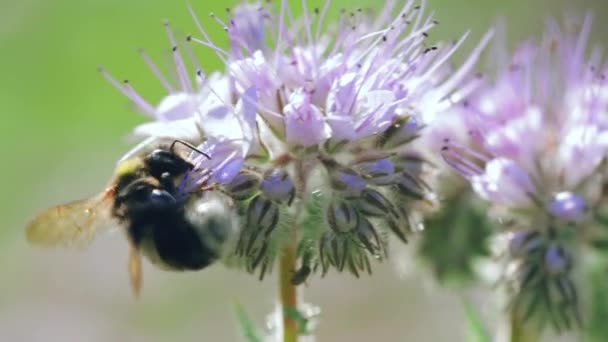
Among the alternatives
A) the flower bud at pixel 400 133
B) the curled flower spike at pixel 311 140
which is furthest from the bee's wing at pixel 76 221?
the flower bud at pixel 400 133

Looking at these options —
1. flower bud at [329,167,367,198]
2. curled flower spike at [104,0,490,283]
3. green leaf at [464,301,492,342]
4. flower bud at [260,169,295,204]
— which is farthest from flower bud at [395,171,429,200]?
green leaf at [464,301,492,342]

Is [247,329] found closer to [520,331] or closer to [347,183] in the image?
[347,183]

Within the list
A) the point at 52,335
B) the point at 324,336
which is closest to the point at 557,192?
the point at 324,336

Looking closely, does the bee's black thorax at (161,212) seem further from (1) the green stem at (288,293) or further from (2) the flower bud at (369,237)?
(2) the flower bud at (369,237)

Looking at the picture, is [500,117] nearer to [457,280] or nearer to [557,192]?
[557,192]

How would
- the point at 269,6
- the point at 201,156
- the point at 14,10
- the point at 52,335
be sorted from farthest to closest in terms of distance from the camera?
the point at 14,10
the point at 52,335
the point at 269,6
the point at 201,156

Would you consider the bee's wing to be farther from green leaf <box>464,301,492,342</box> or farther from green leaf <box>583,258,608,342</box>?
green leaf <box>583,258,608,342</box>
